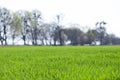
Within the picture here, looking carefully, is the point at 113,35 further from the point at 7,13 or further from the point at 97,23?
the point at 7,13

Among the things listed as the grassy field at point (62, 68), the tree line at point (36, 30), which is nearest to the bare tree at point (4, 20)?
the tree line at point (36, 30)

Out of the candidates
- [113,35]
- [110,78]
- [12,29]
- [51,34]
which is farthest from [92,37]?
[110,78]

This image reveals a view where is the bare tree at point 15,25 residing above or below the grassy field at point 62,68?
above

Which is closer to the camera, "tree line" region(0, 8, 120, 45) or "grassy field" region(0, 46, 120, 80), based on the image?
"grassy field" region(0, 46, 120, 80)

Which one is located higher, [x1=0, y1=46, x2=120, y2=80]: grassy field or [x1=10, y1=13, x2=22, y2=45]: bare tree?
[x1=10, y1=13, x2=22, y2=45]: bare tree

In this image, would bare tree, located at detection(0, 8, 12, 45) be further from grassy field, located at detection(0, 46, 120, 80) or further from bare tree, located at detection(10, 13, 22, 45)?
grassy field, located at detection(0, 46, 120, 80)

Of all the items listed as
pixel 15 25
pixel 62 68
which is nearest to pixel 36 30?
pixel 15 25

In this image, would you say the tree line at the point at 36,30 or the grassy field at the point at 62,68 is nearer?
the grassy field at the point at 62,68

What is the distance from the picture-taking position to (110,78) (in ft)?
14.6

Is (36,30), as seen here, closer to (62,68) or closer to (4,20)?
(4,20)

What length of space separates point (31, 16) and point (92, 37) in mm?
37021

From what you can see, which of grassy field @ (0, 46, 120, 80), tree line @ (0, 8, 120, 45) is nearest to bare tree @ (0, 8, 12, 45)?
tree line @ (0, 8, 120, 45)

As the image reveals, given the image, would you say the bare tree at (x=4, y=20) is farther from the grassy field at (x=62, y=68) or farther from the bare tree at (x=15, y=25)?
the grassy field at (x=62, y=68)

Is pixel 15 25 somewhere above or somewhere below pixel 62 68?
above
